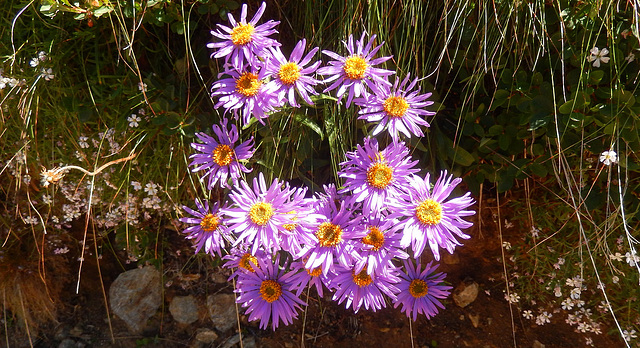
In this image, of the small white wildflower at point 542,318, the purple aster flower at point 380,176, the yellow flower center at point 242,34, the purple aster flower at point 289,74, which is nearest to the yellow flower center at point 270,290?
the purple aster flower at point 380,176

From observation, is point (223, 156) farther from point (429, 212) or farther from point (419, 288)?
point (419, 288)

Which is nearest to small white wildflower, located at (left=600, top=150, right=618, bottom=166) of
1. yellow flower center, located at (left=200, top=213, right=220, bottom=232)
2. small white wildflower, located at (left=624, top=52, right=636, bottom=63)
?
small white wildflower, located at (left=624, top=52, right=636, bottom=63)

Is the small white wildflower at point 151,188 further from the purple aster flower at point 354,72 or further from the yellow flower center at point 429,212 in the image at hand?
the yellow flower center at point 429,212

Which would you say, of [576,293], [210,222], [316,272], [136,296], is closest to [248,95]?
[210,222]

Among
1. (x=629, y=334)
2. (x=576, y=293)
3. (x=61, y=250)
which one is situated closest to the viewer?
(x=576, y=293)

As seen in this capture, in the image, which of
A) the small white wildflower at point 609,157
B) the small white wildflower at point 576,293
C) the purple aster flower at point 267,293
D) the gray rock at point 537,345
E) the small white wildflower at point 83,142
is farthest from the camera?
the gray rock at point 537,345

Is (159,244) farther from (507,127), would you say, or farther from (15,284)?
(507,127)
